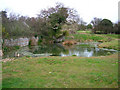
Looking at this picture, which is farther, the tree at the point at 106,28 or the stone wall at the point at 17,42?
the tree at the point at 106,28

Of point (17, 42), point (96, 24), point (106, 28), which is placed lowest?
point (17, 42)

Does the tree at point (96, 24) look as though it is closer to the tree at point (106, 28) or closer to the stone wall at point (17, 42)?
the tree at point (106, 28)

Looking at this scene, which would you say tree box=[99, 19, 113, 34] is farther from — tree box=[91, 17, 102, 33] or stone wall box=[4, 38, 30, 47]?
stone wall box=[4, 38, 30, 47]

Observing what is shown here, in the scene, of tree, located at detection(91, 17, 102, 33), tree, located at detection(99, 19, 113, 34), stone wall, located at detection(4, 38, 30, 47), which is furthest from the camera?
tree, located at detection(91, 17, 102, 33)

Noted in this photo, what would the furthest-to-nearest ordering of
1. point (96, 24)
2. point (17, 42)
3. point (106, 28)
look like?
point (96, 24), point (106, 28), point (17, 42)

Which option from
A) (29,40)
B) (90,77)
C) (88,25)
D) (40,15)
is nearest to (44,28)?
(40,15)

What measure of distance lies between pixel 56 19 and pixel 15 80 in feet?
103

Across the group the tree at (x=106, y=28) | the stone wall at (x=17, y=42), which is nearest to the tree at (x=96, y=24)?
the tree at (x=106, y=28)

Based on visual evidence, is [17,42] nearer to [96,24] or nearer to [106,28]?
[106,28]

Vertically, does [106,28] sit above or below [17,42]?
above

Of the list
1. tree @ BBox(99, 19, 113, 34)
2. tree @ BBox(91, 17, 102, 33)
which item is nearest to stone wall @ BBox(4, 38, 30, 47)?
tree @ BBox(91, 17, 102, 33)

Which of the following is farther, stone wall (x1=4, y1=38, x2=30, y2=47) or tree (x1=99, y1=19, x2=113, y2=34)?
tree (x1=99, y1=19, x2=113, y2=34)

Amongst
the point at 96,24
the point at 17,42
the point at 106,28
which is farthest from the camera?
the point at 96,24

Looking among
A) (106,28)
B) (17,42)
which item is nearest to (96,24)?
(106,28)
